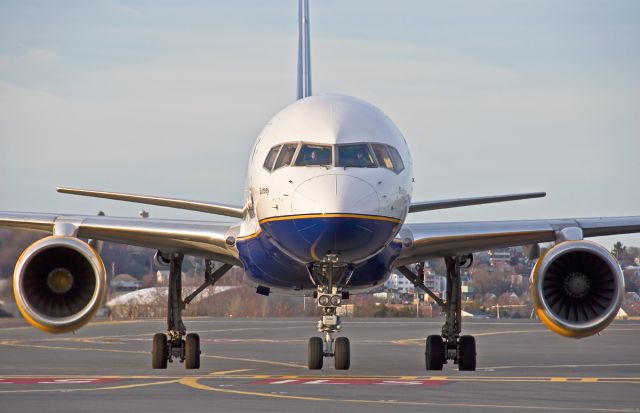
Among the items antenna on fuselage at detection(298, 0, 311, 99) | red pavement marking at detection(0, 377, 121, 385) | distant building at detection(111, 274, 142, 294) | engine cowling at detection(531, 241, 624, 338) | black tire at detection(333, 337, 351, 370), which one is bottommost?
red pavement marking at detection(0, 377, 121, 385)

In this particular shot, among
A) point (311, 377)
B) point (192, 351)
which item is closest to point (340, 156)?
point (311, 377)

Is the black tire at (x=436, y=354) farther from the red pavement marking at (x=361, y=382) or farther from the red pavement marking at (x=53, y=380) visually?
the red pavement marking at (x=53, y=380)

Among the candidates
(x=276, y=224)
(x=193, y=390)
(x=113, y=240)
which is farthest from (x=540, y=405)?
(x=113, y=240)

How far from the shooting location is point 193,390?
18.8 m

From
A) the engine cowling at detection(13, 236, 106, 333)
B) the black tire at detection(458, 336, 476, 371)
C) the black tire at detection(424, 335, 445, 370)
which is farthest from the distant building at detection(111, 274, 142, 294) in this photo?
the engine cowling at detection(13, 236, 106, 333)

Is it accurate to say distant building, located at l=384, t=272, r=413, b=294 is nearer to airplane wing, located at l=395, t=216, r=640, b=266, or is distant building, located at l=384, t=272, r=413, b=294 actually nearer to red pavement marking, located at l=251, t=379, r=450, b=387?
airplane wing, located at l=395, t=216, r=640, b=266

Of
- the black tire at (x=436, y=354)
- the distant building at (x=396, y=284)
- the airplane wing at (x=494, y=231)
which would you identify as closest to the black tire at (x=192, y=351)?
the airplane wing at (x=494, y=231)

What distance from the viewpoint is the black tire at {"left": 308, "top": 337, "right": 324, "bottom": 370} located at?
895 inches

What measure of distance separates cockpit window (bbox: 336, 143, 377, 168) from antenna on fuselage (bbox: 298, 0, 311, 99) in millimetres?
10294

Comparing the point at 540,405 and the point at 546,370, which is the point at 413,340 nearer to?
the point at 546,370

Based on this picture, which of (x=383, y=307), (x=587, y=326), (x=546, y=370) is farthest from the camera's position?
(x=383, y=307)

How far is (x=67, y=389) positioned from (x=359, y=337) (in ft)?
75.8

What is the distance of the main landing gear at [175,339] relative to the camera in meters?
26.7

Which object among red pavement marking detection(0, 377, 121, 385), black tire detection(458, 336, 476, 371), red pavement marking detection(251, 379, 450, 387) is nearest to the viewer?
red pavement marking detection(251, 379, 450, 387)
